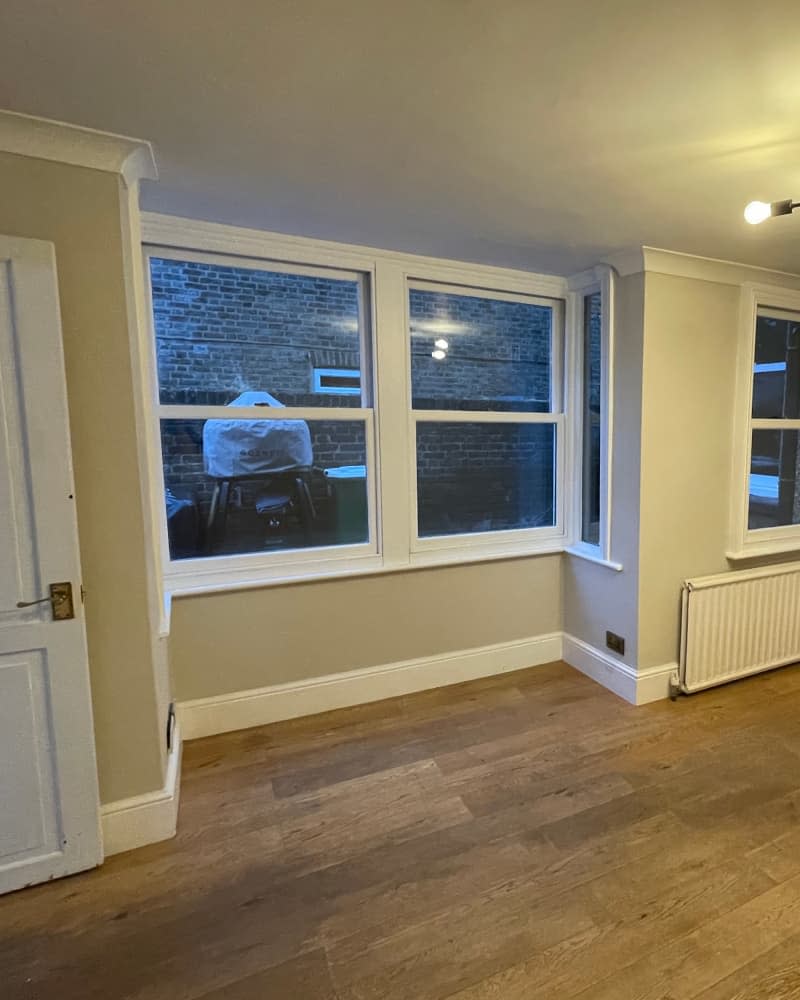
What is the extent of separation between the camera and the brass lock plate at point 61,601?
1.61 m

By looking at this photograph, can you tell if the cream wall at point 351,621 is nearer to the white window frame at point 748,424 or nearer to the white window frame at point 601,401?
the white window frame at point 601,401

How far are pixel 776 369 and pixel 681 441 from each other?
99 cm

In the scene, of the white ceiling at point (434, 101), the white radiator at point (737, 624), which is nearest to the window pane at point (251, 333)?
the white ceiling at point (434, 101)

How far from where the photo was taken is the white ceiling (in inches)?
45.5

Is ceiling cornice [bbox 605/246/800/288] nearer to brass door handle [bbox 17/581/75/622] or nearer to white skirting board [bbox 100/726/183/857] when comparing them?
brass door handle [bbox 17/581/75/622]

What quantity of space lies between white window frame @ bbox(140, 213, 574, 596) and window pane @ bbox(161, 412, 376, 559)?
0.06 metres

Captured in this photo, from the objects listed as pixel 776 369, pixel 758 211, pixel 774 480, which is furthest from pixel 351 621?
pixel 776 369

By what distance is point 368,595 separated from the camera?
2.77m

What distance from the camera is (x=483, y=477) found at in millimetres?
3072

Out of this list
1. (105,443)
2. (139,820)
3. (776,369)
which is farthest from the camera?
(776,369)

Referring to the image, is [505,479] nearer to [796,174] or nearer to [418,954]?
[796,174]

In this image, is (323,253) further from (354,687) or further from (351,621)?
(354,687)

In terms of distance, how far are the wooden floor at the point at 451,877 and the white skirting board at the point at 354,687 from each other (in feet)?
0.30

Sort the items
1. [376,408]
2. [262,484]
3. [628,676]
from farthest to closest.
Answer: [628,676] < [376,408] < [262,484]
